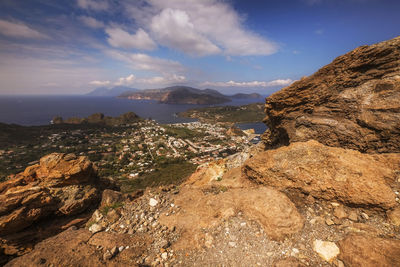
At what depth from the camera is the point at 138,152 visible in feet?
222

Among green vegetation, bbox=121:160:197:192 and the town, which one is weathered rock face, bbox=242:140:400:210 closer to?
green vegetation, bbox=121:160:197:192

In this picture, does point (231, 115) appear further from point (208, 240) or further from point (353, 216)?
point (208, 240)

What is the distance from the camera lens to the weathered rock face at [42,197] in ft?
23.7

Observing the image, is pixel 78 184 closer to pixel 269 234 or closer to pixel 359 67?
pixel 269 234

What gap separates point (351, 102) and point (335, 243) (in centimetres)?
614

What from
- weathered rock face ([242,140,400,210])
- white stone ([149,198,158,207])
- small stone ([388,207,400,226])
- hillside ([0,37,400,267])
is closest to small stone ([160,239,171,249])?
hillside ([0,37,400,267])

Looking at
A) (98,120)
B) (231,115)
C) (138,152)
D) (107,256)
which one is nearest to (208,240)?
(107,256)

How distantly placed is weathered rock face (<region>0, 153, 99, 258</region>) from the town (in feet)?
81.1

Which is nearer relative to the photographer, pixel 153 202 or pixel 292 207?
pixel 292 207

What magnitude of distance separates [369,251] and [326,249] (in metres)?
0.92

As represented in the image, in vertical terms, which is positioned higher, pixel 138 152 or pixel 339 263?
pixel 339 263

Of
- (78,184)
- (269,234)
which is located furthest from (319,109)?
(78,184)

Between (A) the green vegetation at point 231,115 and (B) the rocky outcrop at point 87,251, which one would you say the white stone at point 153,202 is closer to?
(B) the rocky outcrop at point 87,251

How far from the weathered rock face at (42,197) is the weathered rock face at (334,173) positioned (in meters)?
10.9
